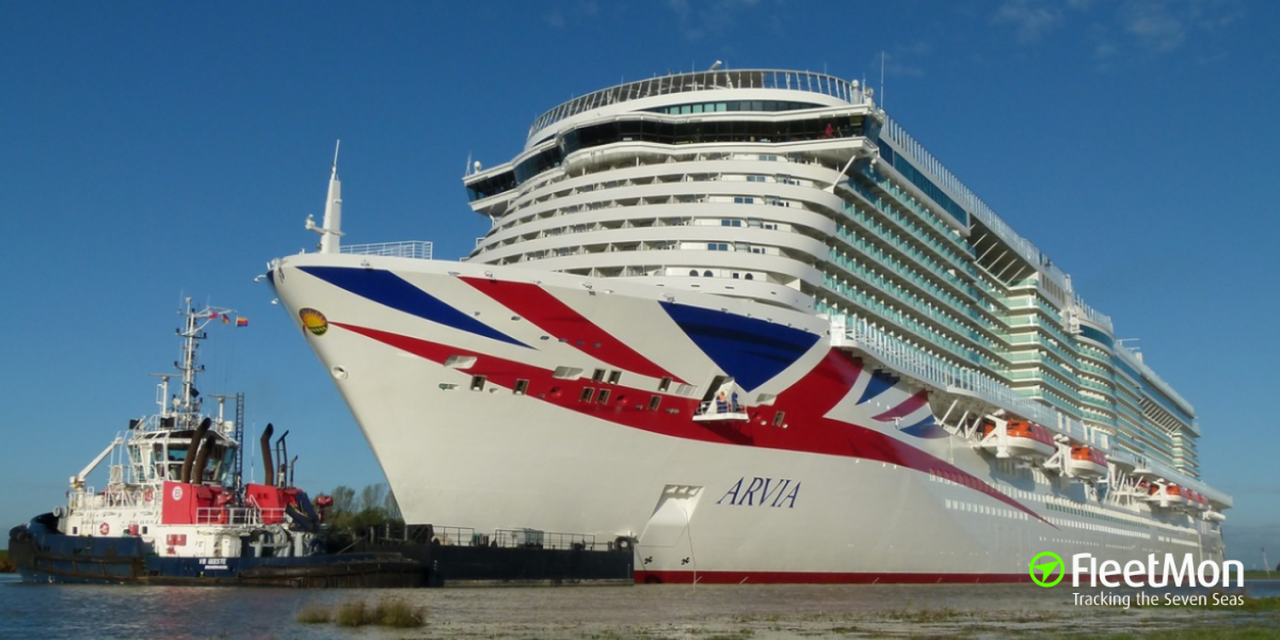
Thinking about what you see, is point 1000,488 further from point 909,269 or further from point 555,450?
point 555,450

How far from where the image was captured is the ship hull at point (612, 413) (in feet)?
78.9

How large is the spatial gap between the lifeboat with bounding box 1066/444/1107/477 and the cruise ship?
0.10 metres

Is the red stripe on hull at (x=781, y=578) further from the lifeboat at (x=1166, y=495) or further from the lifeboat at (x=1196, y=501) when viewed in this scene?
the lifeboat at (x=1196, y=501)

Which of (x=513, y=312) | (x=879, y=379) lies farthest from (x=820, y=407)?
(x=513, y=312)

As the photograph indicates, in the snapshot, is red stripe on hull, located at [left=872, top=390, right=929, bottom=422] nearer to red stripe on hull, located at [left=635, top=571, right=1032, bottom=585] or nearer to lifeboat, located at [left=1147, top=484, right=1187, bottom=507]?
red stripe on hull, located at [left=635, top=571, right=1032, bottom=585]

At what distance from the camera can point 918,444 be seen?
34750 mm

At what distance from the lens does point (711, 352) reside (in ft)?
87.7

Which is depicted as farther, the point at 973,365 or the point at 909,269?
the point at 973,365

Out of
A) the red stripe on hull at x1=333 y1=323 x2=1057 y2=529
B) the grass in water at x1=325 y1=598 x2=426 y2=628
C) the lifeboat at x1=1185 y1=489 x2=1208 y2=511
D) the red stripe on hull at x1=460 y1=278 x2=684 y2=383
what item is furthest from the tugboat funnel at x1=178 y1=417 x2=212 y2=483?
the lifeboat at x1=1185 y1=489 x2=1208 y2=511

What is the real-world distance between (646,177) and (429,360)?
37.8 ft

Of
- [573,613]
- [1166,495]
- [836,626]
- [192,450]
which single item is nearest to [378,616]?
[573,613]

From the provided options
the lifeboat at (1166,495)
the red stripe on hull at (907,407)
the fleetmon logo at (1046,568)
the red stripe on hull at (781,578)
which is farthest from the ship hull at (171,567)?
the lifeboat at (1166,495)

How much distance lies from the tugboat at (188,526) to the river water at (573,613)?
1.13 metres

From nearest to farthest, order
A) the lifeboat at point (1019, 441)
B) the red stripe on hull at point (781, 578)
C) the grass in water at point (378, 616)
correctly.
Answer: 1. the grass in water at point (378, 616)
2. the red stripe on hull at point (781, 578)
3. the lifeboat at point (1019, 441)
